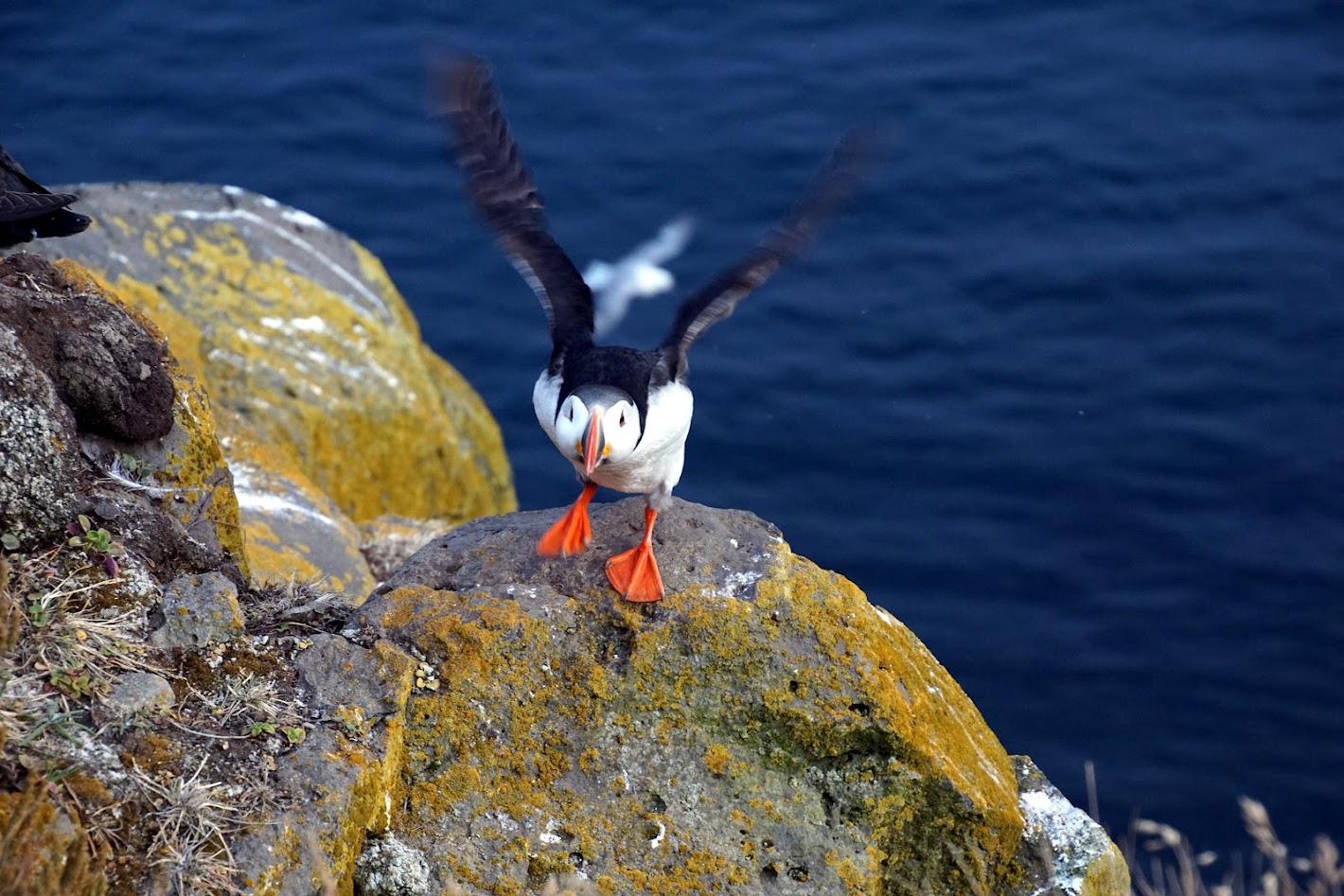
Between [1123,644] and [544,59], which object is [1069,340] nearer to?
[1123,644]

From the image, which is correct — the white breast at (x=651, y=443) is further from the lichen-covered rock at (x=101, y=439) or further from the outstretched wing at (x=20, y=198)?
the outstretched wing at (x=20, y=198)

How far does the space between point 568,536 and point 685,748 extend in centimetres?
88

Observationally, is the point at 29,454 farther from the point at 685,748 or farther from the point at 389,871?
the point at 685,748

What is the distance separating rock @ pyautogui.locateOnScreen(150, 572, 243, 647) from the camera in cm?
346

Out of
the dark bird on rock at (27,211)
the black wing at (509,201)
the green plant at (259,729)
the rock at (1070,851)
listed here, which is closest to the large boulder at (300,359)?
the dark bird on rock at (27,211)

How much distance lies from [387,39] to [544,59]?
63.7 inches

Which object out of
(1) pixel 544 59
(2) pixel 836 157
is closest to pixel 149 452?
(2) pixel 836 157

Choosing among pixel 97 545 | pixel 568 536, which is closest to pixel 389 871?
pixel 97 545

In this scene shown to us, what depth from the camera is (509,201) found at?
5.12 m

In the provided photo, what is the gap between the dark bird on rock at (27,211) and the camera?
4.92 metres

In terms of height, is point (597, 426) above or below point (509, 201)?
below

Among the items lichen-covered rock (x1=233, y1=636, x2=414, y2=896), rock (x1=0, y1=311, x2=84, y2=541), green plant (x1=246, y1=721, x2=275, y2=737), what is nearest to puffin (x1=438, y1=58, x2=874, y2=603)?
lichen-covered rock (x1=233, y1=636, x2=414, y2=896)

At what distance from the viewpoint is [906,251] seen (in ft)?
38.1

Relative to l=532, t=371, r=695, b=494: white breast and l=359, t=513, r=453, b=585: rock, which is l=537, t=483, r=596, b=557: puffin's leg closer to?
l=532, t=371, r=695, b=494: white breast
